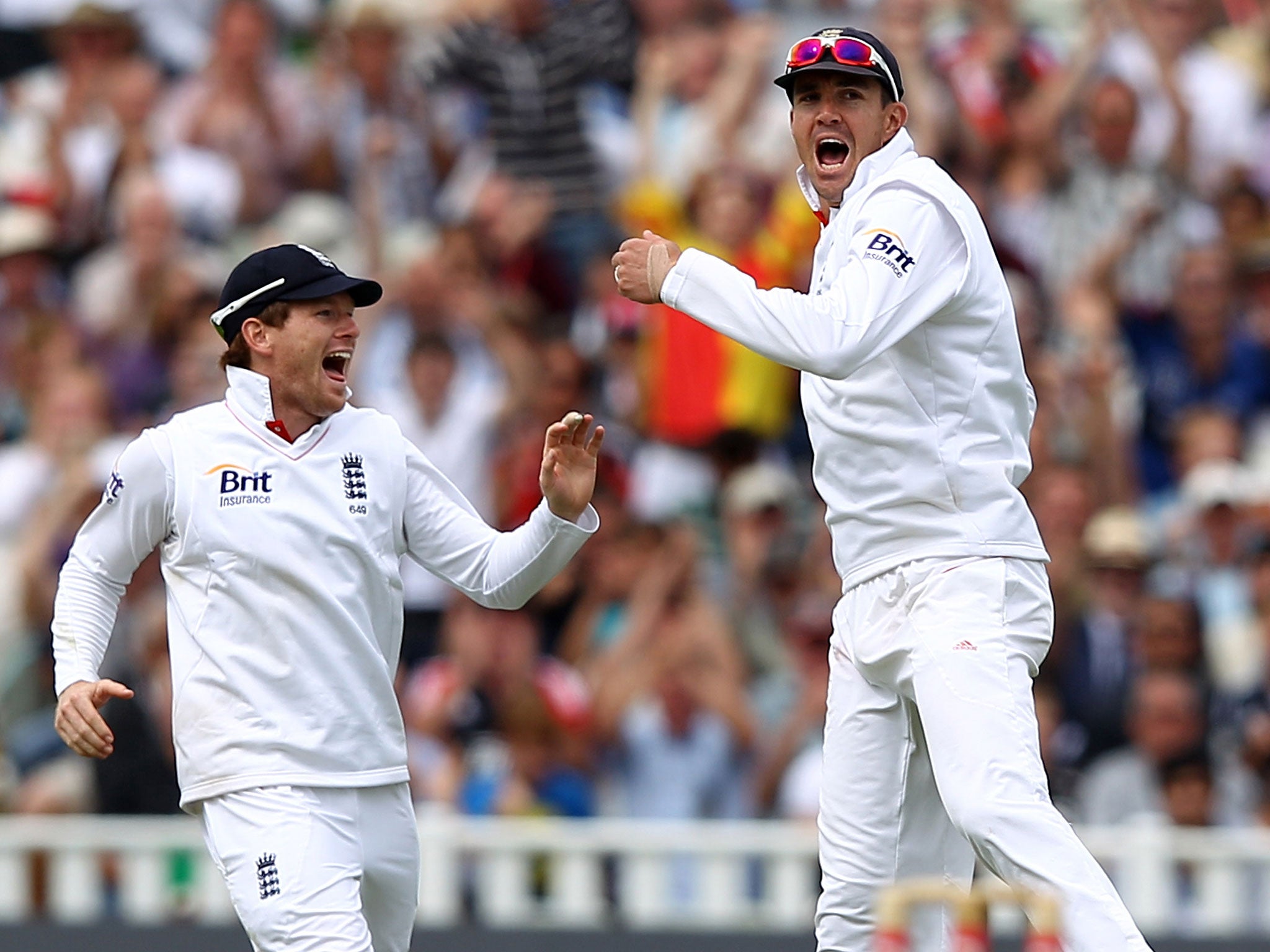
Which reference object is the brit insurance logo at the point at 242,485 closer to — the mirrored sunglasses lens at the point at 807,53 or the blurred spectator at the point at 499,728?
the mirrored sunglasses lens at the point at 807,53

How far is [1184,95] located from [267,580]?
22.2 ft

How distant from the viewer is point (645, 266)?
213 inches

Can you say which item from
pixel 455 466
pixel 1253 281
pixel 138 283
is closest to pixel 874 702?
pixel 455 466

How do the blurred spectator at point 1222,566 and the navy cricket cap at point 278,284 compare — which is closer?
the navy cricket cap at point 278,284

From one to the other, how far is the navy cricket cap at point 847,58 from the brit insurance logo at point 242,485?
1.62m

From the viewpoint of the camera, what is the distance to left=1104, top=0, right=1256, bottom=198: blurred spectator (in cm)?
1088

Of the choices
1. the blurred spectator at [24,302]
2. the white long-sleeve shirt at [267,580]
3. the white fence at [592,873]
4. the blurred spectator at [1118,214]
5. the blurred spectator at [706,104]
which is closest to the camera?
the white long-sleeve shirt at [267,580]

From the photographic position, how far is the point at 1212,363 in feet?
33.8

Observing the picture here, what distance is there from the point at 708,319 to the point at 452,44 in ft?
21.4

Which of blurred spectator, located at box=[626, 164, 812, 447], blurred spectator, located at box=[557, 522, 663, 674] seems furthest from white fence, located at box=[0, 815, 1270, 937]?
blurred spectator, located at box=[626, 164, 812, 447]

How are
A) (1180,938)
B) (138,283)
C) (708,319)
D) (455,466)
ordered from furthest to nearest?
(138,283) < (455,466) < (1180,938) < (708,319)

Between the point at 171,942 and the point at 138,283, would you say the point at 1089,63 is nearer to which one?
the point at 138,283

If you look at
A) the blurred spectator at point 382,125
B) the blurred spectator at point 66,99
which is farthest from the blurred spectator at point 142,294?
the blurred spectator at point 382,125

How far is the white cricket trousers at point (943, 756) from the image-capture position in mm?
Result: 5191
